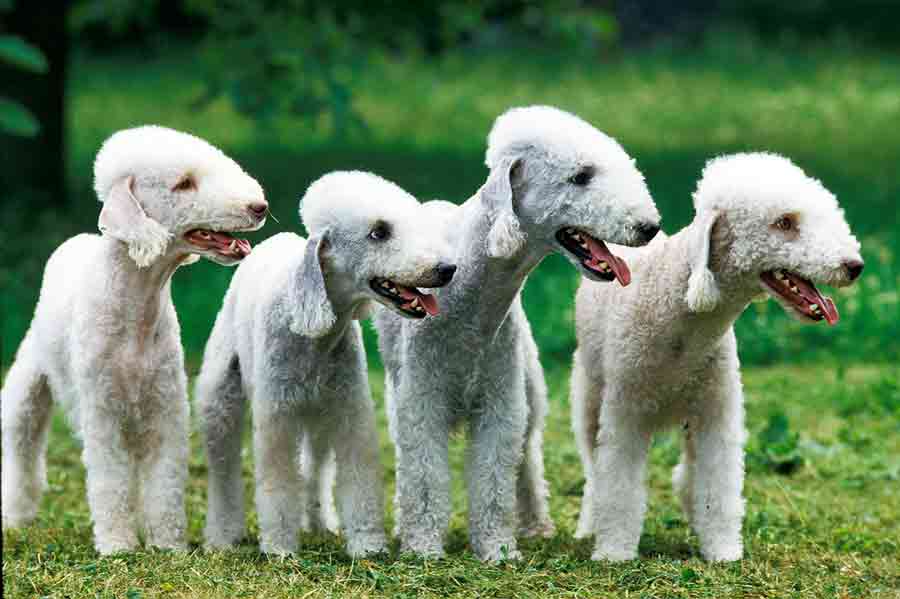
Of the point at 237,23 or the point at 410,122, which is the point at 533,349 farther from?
the point at 410,122

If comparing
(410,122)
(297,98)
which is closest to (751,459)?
(297,98)

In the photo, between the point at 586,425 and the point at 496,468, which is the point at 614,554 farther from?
the point at 586,425

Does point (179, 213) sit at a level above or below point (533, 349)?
above

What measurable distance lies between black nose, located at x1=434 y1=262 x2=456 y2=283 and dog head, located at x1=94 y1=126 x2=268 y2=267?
769 mm

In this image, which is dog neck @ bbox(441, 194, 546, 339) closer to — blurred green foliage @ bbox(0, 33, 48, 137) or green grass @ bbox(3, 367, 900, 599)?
green grass @ bbox(3, 367, 900, 599)

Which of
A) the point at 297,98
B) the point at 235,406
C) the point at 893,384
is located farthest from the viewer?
the point at 297,98

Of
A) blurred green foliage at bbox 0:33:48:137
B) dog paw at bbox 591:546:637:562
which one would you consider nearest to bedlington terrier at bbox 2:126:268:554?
dog paw at bbox 591:546:637:562

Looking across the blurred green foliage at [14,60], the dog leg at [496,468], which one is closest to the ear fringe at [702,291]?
the dog leg at [496,468]

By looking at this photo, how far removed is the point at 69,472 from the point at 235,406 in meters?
2.17

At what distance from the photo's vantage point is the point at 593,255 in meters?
5.72

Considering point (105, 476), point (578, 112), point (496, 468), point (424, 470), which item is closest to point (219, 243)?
point (105, 476)

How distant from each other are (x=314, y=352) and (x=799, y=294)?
6.25 ft

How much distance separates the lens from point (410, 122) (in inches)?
858

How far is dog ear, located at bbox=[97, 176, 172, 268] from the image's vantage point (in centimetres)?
581
